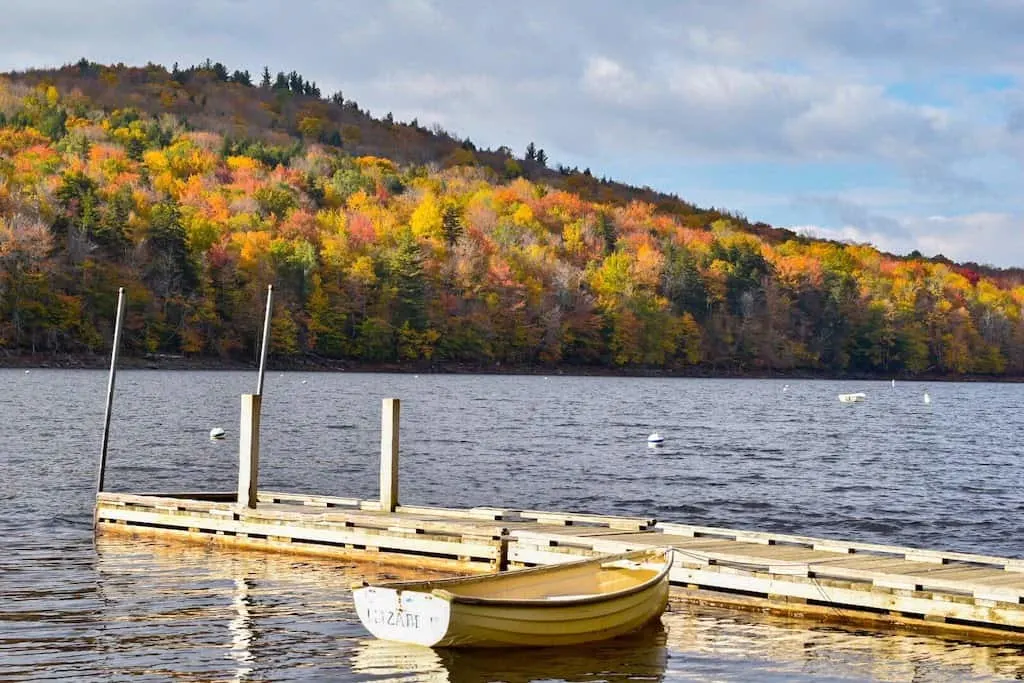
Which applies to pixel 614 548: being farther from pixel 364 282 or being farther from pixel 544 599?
pixel 364 282

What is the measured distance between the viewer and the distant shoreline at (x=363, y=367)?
124m

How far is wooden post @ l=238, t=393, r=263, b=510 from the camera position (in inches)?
1047

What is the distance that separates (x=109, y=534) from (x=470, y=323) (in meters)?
132

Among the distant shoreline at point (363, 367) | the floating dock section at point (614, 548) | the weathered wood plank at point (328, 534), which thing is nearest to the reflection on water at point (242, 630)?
the weathered wood plank at point (328, 534)

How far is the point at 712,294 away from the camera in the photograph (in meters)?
184

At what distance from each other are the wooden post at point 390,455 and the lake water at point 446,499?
8.48 ft

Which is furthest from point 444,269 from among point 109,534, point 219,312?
point 109,534

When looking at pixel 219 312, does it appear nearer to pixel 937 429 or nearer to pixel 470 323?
pixel 470 323

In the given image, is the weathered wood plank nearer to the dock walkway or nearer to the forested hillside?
the dock walkway

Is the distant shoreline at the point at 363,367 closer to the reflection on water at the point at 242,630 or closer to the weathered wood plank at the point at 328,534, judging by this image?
the weathered wood plank at the point at 328,534

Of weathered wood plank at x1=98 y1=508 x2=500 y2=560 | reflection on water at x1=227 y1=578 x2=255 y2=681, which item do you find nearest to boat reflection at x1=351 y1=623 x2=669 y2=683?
reflection on water at x1=227 y1=578 x2=255 y2=681

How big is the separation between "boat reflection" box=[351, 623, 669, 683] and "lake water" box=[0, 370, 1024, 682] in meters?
0.05

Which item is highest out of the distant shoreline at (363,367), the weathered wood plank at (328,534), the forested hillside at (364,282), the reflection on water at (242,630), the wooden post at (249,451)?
the forested hillside at (364,282)

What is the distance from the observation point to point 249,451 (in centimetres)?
2672
